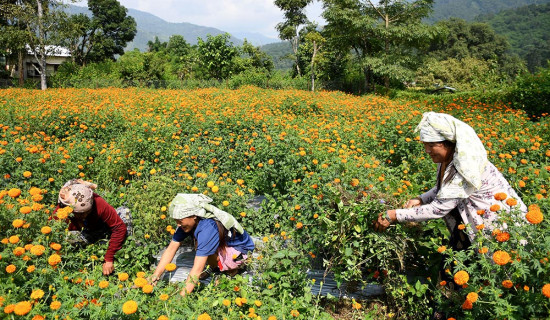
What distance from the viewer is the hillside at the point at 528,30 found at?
55.3 m

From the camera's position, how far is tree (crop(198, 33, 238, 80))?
2461cm

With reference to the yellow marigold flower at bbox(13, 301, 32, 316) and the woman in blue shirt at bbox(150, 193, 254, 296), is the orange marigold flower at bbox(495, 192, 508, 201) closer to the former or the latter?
the woman in blue shirt at bbox(150, 193, 254, 296)

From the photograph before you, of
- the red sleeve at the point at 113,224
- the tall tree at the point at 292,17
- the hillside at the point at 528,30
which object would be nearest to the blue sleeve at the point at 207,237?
the red sleeve at the point at 113,224

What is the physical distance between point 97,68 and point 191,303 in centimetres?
2934

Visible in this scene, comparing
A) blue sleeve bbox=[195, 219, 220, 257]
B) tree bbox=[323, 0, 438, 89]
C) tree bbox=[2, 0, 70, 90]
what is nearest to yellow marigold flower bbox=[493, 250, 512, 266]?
blue sleeve bbox=[195, 219, 220, 257]

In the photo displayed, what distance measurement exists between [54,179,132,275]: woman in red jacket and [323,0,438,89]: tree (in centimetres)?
1828

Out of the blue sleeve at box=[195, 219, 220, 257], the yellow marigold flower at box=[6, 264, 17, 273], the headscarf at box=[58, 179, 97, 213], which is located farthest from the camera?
the headscarf at box=[58, 179, 97, 213]

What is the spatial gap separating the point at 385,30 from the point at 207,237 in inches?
755

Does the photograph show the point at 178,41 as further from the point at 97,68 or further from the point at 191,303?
the point at 191,303

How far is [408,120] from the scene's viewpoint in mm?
4414

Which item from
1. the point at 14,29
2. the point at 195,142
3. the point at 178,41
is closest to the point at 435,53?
the point at 178,41

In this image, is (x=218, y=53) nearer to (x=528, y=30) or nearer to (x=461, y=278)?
(x=461, y=278)

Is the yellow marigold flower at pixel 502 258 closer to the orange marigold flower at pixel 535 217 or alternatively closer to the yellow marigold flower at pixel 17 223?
the orange marigold flower at pixel 535 217

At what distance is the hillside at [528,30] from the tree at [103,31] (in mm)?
60505
